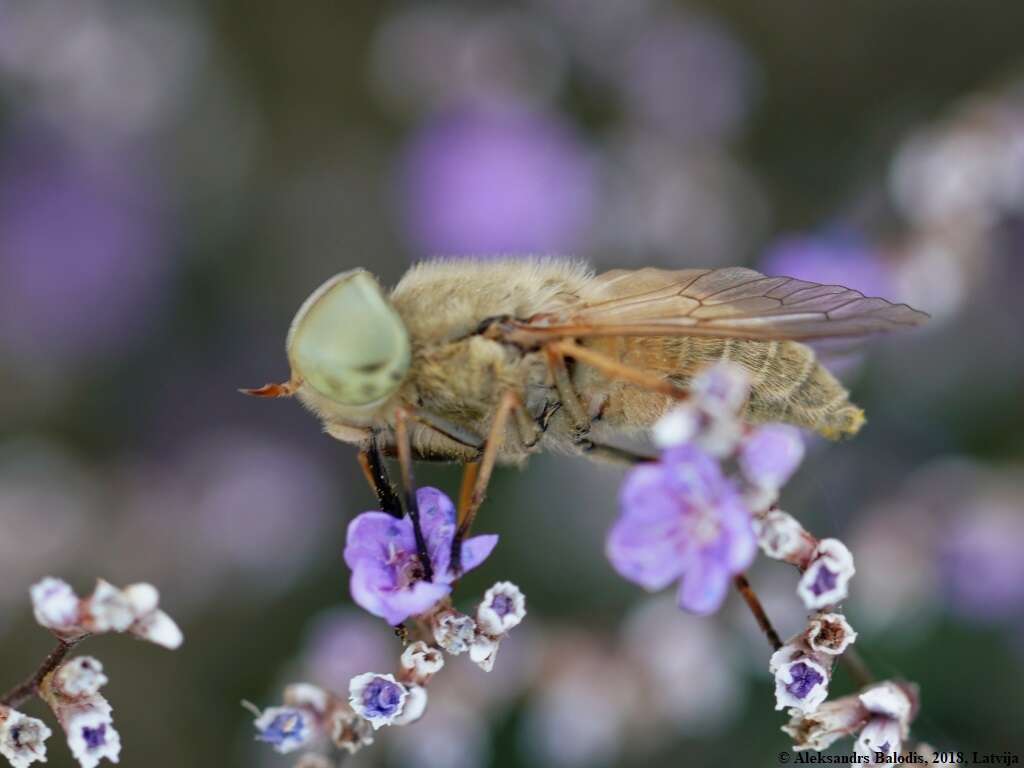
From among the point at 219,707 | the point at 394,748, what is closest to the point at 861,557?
the point at 394,748

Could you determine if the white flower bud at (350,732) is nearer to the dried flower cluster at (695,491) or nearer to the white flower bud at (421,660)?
the white flower bud at (421,660)

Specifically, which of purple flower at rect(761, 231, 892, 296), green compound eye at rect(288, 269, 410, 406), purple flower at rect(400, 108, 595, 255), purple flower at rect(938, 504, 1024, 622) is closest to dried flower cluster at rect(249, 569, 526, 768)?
→ green compound eye at rect(288, 269, 410, 406)

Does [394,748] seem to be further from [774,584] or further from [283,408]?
[283,408]

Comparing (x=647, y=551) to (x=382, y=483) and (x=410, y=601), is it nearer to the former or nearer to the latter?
(x=410, y=601)

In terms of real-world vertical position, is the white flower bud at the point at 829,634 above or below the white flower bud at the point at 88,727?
above

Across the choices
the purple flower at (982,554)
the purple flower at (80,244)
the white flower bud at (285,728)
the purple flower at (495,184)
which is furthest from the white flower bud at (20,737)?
the purple flower at (495,184)

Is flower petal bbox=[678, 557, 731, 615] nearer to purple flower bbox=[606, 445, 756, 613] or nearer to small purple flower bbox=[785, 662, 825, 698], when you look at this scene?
purple flower bbox=[606, 445, 756, 613]
